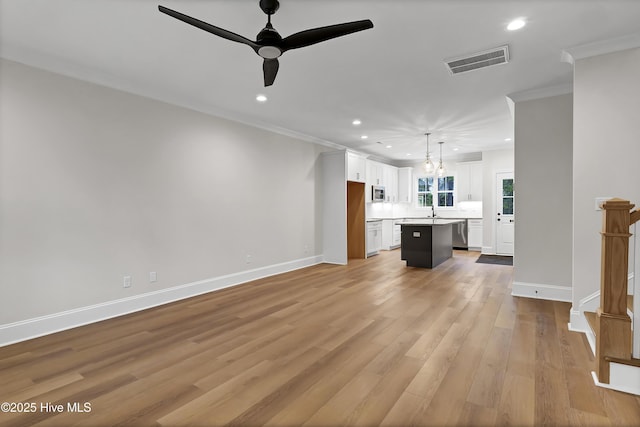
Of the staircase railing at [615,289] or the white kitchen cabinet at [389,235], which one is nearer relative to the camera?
the staircase railing at [615,289]

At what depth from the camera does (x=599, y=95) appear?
307 centimetres

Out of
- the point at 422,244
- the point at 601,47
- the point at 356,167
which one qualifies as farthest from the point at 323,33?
the point at 356,167

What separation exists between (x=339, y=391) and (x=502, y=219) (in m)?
7.68

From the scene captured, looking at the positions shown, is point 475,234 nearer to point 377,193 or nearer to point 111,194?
point 377,193

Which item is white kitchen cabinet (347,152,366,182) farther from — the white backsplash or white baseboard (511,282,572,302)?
white baseboard (511,282,572,302)

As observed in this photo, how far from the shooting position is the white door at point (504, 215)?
8055 millimetres

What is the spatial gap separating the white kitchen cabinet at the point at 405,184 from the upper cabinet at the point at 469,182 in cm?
145

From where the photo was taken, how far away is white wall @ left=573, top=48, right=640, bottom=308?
294cm

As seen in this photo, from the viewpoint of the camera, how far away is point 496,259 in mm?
7500

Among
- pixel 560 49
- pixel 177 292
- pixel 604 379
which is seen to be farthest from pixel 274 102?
pixel 604 379

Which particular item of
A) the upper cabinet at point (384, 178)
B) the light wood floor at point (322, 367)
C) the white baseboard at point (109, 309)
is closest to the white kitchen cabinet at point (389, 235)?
the upper cabinet at point (384, 178)

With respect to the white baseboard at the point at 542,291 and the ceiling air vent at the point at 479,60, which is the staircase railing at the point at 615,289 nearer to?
the ceiling air vent at the point at 479,60

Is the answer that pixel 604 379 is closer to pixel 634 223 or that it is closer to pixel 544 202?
pixel 634 223

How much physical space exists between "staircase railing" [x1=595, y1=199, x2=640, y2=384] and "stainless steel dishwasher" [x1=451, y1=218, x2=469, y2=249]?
714cm
